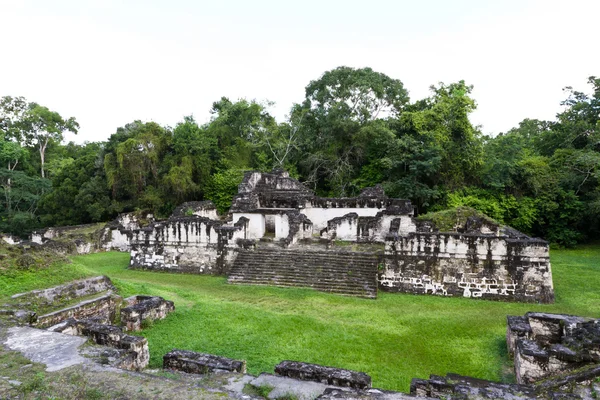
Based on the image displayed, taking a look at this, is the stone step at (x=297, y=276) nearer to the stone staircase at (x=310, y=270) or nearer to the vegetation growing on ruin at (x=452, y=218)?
the stone staircase at (x=310, y=270)

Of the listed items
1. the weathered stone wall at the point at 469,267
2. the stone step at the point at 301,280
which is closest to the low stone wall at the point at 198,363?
the stone step at the point at 301,280

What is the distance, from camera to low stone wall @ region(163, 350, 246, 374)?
4.72m

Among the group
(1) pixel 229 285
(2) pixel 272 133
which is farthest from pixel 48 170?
(1) pixel 229 285

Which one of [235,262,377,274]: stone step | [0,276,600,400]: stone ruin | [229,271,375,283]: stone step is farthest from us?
[235,262,377,274]: stone step

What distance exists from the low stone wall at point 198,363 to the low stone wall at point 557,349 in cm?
432

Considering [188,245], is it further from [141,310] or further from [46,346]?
[46,346]

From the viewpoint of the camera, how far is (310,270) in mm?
12195

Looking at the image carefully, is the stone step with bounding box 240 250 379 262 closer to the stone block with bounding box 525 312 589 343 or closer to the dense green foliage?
the stone block with bounding box 525 312 589 343

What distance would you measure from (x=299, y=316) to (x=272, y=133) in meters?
21.4

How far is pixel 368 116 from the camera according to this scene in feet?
79.9

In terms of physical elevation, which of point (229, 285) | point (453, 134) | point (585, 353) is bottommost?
point (229, 285)

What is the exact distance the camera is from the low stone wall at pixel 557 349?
5020 mm

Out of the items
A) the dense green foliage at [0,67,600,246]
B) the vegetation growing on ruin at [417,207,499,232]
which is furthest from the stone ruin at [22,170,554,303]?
the dense green foliage at [0,67,600,246]

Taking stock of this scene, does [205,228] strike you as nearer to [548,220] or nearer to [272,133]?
[272,133]
